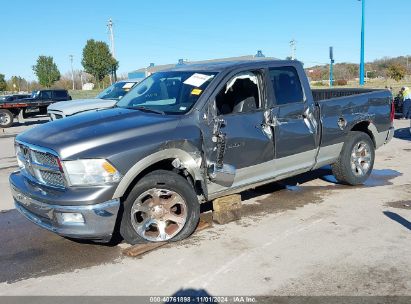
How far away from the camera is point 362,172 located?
23.1ft

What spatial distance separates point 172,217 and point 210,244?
19.6 inches

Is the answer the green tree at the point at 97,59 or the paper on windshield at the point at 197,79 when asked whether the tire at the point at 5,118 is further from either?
the green tree at the point at 97,59

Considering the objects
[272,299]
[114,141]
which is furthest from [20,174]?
[272,299]

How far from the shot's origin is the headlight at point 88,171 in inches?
161

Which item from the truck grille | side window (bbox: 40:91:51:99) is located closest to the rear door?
the truck grille

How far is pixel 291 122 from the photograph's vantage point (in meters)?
5.71

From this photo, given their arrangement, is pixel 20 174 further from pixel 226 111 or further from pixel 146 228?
pixel 226 111

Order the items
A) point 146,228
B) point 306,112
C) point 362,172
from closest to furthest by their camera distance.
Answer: point 146,228, point 306,112, point 362,172

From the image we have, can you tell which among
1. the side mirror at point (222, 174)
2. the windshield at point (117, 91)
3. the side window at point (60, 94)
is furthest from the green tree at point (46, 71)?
the side mirror at point (222, 174)

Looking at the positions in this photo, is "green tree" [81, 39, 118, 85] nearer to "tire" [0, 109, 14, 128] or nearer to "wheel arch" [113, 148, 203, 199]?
"tire" [0, 109, 14, 128]

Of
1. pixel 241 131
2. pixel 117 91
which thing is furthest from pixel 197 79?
pixel 117 91

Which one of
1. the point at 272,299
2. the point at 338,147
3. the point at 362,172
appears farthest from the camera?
the point at 362,172

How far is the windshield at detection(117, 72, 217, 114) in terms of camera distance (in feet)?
16.7

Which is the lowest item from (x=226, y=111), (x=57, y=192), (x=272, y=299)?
(x=272, y=299)
